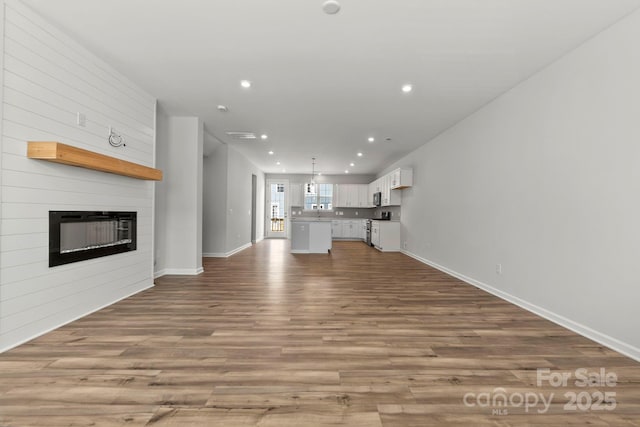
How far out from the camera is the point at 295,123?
505cm

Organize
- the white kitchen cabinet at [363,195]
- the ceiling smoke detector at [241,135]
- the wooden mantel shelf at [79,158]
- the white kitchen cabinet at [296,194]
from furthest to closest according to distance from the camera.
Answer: the white kitchen cabinet at [296,194], the white kitchen cabinet at [363,195], the ceiling smoke detector at [241,135], the wooden mantel shelf at [79,158]

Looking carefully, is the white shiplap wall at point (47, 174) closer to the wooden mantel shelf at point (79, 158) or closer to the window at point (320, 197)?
the wooden mantel shelf at point (79, 158)

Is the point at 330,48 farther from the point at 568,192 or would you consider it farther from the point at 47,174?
the point at 47,174

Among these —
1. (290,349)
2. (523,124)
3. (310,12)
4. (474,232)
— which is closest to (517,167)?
(523,124)

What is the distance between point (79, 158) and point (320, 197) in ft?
29.5

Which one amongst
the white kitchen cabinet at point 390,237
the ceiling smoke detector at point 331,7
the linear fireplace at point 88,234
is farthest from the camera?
the white kitchen cabinet at point 390,237

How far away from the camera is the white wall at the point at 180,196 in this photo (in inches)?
190

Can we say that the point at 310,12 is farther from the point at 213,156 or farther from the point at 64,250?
the point at 213,156

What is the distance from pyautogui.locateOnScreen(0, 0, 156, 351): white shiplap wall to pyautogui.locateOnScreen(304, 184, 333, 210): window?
316 inches

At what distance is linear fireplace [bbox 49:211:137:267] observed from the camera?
8.53 feet

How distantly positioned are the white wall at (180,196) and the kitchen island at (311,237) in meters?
3.39

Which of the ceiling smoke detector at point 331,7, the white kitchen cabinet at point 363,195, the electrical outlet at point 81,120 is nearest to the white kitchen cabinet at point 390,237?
the white kitchen cabinet at point 363,195

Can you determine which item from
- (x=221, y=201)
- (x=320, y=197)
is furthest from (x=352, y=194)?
(x=221, y=201)

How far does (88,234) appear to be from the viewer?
298cm
